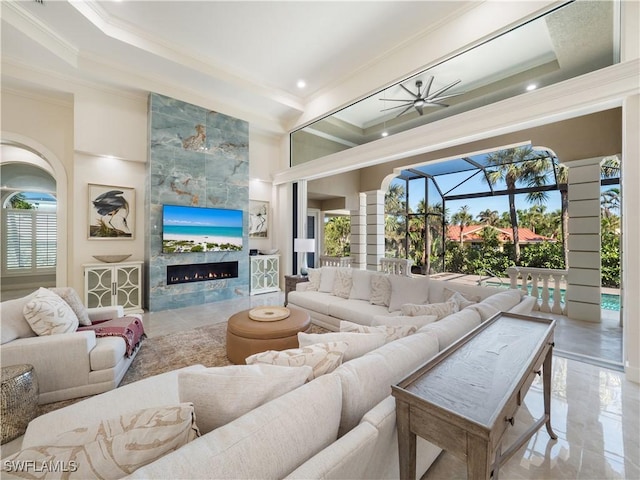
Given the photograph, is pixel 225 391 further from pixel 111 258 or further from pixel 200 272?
pixel 200 272

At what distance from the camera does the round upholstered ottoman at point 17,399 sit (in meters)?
1.64

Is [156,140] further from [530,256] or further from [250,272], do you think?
[530,256]

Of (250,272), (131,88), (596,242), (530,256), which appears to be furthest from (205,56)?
(530,256)

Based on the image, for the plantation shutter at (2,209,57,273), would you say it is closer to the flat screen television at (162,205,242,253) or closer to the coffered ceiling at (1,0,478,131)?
the coffered ceiling at (1,0,478,131)

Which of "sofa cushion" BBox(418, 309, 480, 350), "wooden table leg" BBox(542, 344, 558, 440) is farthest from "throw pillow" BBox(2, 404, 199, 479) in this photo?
"wooden table leg" BBox(542, 344, 558, 440)

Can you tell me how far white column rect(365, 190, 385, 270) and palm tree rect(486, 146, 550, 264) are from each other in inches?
117

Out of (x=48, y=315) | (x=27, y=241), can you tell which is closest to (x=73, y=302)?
(x=48, y=315)

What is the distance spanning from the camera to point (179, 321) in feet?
13.6

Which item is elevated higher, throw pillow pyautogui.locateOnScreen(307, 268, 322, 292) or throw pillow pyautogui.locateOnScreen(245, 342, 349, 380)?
throw pillow pyautogui.locateOnScreen(245, 342, 349, 380)

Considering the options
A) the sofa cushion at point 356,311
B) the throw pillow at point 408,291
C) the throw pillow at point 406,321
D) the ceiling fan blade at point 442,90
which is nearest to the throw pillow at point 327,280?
the sofa cushion at point 356,311

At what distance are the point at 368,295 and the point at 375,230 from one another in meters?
3.64

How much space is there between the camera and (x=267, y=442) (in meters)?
0.77

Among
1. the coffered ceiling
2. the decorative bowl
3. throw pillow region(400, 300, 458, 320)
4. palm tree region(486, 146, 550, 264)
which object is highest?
the coffered ceiling

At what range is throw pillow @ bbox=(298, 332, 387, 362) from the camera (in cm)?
142
